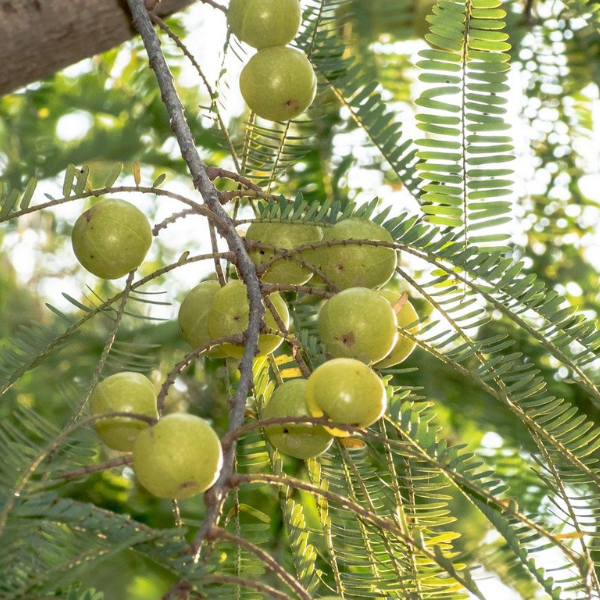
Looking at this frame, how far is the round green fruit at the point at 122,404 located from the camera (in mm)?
1019

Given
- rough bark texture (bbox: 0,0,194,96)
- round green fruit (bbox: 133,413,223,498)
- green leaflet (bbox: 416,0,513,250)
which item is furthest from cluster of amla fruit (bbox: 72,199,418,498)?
rough bark texture (bbox: 0,0,194,96)

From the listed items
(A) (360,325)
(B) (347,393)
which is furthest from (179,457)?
(A) (360,325)

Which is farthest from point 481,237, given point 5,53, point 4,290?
point 4,290

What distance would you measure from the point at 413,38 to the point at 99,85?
1.00 m

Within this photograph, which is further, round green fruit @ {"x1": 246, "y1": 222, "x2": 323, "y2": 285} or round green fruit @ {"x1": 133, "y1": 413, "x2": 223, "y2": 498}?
round green fruit @ {"x1": 246, "y1": 222, "x2": 323, "y2": 285}

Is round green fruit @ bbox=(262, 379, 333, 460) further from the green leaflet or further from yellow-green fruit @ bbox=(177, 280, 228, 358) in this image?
the green leaflet

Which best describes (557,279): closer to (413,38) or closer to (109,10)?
(413,38)

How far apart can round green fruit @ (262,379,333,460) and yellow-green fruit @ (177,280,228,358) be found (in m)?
0.18

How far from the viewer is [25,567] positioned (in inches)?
32.0

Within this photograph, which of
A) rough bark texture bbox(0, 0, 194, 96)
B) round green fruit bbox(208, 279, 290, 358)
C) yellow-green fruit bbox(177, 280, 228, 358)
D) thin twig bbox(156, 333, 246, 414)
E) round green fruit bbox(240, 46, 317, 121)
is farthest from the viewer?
rough bark texture bbox(0, 0, 194, 96)

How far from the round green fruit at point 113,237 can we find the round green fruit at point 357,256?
25cm

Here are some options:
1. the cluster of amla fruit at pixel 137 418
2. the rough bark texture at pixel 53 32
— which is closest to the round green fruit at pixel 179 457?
the cluster of amla fruit at pixel 137 418

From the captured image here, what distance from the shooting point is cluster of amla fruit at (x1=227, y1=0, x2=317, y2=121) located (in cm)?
135

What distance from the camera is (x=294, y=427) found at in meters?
1.08
